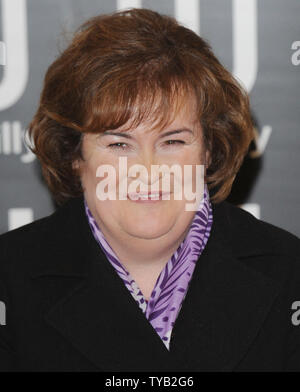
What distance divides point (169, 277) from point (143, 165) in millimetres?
312

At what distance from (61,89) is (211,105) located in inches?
12.9

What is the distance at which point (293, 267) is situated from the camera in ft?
4.69

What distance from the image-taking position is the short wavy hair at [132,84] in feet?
3.92

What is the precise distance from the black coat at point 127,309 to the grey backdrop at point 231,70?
1.24ft

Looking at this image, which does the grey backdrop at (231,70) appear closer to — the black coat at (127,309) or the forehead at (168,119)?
the black coat at (127,309)

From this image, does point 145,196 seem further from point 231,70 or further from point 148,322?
point 231,70

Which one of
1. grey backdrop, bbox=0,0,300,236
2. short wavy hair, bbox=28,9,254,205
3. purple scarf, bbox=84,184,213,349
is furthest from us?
grey backdrop, bbox=0,0,300,236

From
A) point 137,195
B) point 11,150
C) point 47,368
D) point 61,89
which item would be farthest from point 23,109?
point 47,368

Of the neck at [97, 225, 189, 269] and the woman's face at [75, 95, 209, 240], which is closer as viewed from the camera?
the woman's face at [75, 95, 209, 240]

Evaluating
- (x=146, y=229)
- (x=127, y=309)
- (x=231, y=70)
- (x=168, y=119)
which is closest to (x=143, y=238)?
(x=146, y=229)

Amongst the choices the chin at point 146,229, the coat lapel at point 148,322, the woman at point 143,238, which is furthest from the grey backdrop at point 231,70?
the chin at point 146,229

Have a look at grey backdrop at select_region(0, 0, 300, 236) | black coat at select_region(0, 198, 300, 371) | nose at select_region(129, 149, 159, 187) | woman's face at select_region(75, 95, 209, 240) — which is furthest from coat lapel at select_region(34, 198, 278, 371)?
grey backdrop at select_region(0, 0, 300, 236)

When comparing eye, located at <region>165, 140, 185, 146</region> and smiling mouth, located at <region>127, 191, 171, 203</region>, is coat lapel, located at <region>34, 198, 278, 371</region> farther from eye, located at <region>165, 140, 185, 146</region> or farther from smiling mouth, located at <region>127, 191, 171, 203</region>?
eye, located at <region>165, 140, 185, 146</region>

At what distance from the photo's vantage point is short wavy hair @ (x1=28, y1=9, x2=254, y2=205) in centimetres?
119
